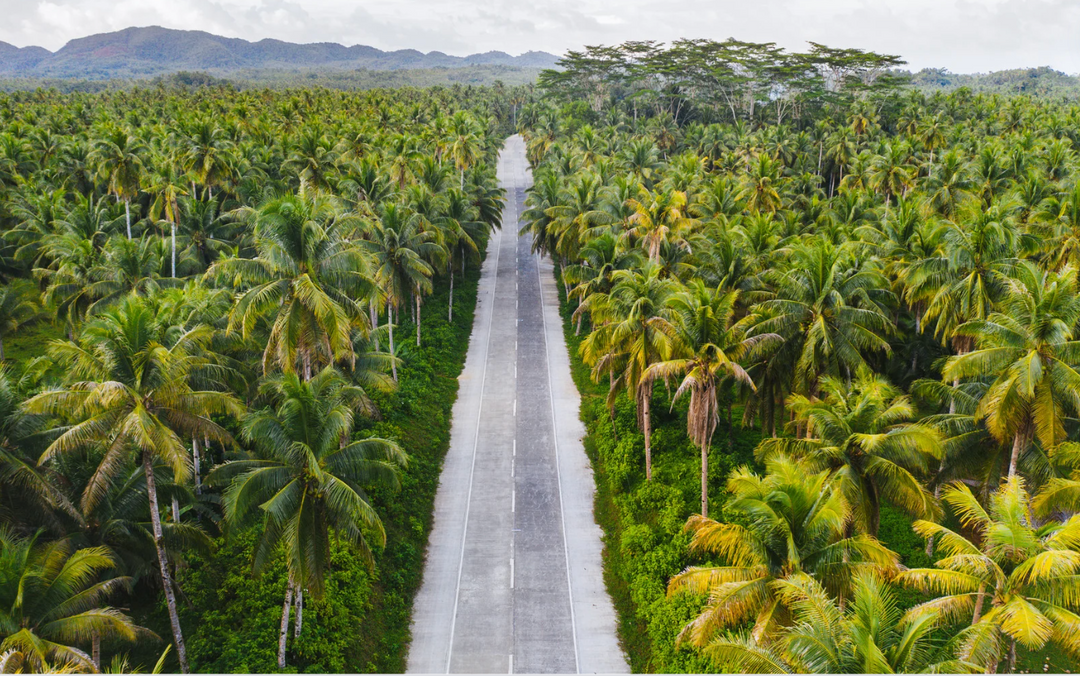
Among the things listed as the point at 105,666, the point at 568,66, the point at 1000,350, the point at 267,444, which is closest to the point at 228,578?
the point at 105,666

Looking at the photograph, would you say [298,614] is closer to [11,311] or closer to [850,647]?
[850,647]

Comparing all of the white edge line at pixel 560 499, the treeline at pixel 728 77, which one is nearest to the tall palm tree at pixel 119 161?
the white edge line at pixel 560 499

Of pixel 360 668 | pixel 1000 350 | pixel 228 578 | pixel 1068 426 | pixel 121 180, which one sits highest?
pixel 121 180

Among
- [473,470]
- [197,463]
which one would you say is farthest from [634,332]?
[197,463]

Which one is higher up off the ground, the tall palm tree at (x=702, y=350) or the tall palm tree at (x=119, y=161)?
the tall palm tree at (x=119, y=161)

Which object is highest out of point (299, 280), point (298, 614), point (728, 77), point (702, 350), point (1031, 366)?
point (728, 77)

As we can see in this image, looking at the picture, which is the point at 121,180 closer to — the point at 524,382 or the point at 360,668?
the point at 524,382

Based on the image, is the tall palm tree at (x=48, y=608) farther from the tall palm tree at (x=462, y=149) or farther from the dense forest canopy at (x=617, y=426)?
the tall palm tree at (x=462, y=149)
